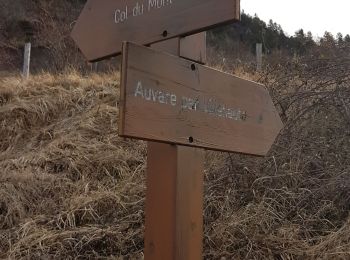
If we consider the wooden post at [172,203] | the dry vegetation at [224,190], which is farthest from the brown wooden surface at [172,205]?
the dry vegetation at [224,190]

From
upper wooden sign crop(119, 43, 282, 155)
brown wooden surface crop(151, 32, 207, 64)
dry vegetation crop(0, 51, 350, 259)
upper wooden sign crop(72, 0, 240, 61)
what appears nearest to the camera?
upper wooden sign crop(119, 43, 282, 155)

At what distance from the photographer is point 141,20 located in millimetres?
2629

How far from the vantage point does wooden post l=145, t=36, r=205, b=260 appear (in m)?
2.42

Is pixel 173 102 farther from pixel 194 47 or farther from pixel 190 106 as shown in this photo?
pixel 194 47

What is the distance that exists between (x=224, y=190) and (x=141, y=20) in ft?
7.58

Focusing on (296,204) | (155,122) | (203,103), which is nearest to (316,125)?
(296,204)

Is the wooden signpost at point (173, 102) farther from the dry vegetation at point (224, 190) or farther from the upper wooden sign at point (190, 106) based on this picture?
the dry vegetation at point (224, 190)

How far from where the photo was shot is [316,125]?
5.31 m

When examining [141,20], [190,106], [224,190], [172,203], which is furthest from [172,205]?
[224,190]

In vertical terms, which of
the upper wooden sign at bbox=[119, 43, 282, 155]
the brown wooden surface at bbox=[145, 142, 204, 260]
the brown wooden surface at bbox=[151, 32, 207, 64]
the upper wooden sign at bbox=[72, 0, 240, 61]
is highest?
the upper wooden sign at bbox=[72, 0, 240, 61]

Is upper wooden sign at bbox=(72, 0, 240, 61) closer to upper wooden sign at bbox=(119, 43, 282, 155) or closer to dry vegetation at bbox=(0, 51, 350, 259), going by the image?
upper wooden sign at bbox=(119, 43, 282, 155)

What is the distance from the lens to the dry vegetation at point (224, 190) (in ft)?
13.3

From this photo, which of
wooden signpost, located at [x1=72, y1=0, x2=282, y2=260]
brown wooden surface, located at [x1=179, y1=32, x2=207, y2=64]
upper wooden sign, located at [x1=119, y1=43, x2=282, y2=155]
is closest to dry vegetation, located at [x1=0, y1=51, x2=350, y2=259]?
upper wooden sign, located at [x1=119, y1=43, x2=282, y2=155]

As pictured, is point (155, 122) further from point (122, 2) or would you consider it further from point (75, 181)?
point (75, 181)
